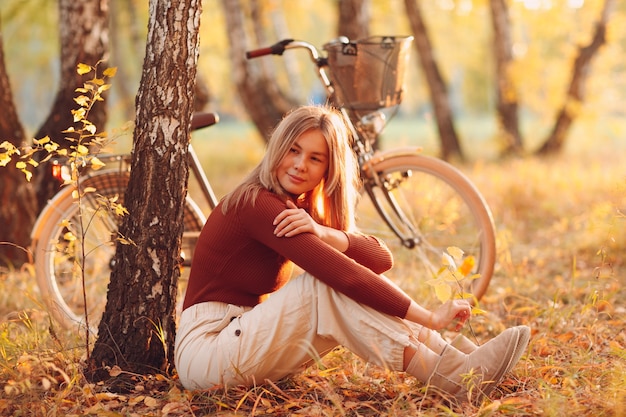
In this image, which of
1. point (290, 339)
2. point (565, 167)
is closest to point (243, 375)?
point (290, 339)

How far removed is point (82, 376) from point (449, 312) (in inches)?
51.9

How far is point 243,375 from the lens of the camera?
8.51ft

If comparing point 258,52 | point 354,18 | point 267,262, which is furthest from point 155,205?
point 354,18

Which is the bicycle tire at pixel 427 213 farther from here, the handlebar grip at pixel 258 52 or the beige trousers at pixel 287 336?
the beige trousers at pixel 287 336

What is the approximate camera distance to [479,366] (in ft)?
8.29

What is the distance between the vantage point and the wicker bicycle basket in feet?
11.8

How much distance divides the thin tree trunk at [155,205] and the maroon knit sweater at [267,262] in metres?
0.16

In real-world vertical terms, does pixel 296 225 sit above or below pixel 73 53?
below

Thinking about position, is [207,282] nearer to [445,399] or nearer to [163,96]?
[163,96]

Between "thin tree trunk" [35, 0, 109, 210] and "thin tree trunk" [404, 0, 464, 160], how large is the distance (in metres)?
6.02

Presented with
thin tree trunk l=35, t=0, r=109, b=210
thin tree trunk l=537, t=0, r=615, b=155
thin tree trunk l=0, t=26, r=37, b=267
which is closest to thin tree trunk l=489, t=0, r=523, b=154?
thin tree trunk l=537, t=0, r=615, b=155

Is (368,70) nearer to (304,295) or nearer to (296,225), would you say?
(296,225)

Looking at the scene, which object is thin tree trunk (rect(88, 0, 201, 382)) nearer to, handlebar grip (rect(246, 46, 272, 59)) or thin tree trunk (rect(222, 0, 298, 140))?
handlebar grip (rect(246, 46, 272, 59))

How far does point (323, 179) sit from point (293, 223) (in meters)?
0.35
